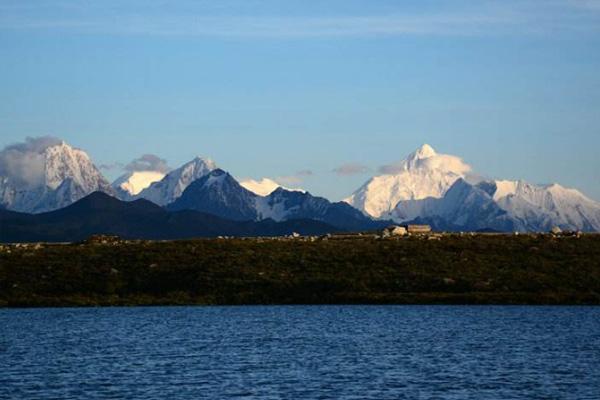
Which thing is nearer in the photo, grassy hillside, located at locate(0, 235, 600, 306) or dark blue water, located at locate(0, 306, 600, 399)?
dark blue water, located at locate(0, 306, 600, 399)

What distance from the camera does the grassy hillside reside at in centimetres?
13050

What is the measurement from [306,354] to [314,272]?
5942 cm

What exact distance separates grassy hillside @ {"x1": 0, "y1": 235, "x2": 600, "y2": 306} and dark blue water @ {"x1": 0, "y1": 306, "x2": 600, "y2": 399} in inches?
451

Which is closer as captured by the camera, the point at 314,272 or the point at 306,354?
the point at 306,354

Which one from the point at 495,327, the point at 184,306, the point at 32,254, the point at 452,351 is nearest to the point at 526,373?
the point at 452,351

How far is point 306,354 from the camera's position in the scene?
80.4 metres

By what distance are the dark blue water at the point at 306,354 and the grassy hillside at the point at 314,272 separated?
11446 millimetres

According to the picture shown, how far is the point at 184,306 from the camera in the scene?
128 meters

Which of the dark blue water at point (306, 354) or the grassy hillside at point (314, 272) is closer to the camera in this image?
the dark blue water at point (306, 354)

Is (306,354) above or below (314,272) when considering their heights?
below

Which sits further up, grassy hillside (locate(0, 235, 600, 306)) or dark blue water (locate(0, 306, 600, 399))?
grassy hillside (locate(0, 235, 600, 306))

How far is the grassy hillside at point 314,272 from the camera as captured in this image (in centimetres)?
13050

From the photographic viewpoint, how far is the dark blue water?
6412 centimetres

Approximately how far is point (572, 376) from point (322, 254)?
3259 inches
